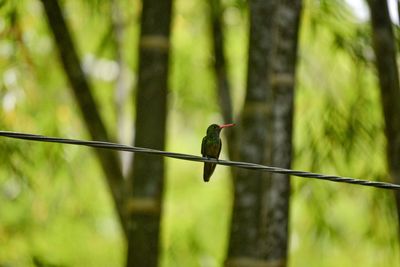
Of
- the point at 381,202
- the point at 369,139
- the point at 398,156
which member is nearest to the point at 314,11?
the point at 369,139

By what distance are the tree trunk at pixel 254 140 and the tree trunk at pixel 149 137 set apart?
0.43m

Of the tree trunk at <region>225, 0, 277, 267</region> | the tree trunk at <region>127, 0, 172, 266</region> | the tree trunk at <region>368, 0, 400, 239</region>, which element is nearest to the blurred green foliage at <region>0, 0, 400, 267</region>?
the tree trunk at <region>127, 0, 172, 266</region>

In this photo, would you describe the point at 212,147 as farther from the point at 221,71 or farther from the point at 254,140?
the point at 221,71

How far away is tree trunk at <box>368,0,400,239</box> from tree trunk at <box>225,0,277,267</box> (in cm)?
59

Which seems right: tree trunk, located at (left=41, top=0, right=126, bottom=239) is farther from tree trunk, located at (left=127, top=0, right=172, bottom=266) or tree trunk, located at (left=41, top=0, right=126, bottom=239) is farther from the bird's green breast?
the bird's green breast

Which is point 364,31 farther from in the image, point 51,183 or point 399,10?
point 51,183

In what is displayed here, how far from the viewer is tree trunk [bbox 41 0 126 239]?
4156mm

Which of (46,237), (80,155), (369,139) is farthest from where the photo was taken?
(46,237)

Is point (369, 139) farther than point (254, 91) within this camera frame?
Yes

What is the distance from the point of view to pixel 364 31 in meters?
4.93

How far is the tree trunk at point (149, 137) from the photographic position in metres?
3.61

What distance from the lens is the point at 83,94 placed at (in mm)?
4195

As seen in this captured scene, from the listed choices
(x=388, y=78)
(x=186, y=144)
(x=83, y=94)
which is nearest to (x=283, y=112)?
(x=388, y=78)

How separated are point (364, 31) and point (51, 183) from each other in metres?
2.84
